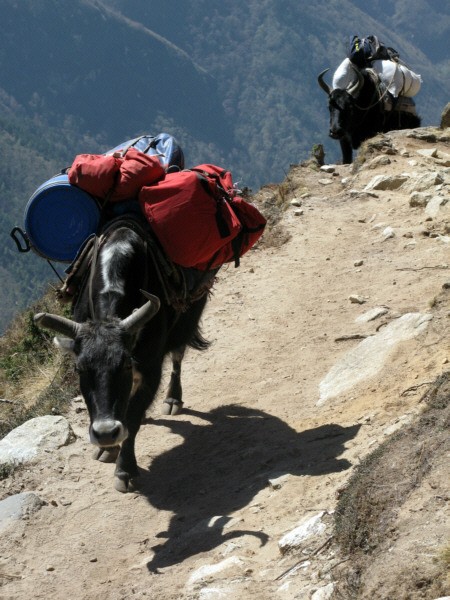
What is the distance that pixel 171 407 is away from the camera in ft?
20.6

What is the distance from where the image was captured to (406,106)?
511 inches

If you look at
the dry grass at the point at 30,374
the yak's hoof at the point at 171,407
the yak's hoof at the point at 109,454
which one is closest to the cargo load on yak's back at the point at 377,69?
the dry grass at the point at 30,374

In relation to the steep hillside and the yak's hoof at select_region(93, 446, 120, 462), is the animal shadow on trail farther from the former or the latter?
the yak's hoof at select_region(93, 446, 120, 462)

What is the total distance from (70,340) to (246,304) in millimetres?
3416

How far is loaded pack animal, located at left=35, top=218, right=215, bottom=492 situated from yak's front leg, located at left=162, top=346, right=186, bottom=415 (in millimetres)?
506

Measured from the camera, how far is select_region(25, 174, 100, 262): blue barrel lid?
5348 mm

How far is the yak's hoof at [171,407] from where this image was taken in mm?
6266

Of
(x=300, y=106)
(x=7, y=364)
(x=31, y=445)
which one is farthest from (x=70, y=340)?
(x=300, y=106)

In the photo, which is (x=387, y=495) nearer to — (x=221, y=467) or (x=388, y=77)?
(x=221, y=467)

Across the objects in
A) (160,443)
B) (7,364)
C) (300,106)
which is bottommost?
(300,106)

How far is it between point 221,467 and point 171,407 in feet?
3.24

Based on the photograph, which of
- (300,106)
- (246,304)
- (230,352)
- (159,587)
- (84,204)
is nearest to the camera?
(159,587)

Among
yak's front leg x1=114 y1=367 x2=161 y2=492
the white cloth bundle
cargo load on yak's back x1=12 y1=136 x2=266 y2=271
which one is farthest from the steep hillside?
the white cloth bundle

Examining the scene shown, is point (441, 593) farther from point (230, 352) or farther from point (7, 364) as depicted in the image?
point (7, 364)
